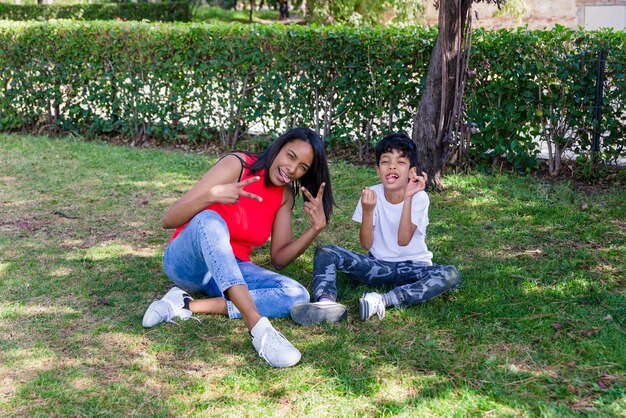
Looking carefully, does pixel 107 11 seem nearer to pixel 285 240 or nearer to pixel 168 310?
pixel 285 240

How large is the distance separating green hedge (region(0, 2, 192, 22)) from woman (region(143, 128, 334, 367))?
66.7ft

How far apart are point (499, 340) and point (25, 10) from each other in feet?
76.9

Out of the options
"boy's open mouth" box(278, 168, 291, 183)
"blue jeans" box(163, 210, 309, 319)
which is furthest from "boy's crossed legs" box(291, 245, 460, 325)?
"boy's open mouth" box(278, 168, 291, 183)

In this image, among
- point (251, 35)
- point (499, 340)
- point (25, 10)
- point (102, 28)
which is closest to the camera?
point (499, 340)

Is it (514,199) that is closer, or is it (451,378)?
(451,378)

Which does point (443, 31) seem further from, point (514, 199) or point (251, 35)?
point (251, 35)

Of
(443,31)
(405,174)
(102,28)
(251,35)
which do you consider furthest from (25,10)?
(405,174)

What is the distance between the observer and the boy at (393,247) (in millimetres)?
4199

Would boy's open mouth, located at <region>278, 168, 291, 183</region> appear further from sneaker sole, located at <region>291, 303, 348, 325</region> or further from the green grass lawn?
the green grass lawn

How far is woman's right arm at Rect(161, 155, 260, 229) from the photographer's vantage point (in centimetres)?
391

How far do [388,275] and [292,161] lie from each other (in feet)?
3.00

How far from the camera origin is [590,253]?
5.08m

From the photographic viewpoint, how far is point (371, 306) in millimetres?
4035

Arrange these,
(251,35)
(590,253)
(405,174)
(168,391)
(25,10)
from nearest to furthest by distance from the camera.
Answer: (168,391) < (405,174) < (590,253) < (251,35) < (25,10)
